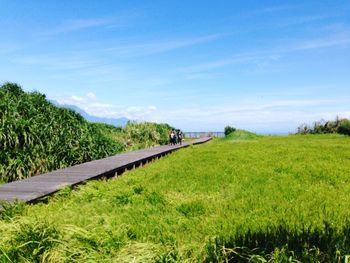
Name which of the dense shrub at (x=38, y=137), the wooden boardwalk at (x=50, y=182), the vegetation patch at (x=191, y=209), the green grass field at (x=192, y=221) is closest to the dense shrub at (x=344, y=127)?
the dense shrub at (x=38, y=137)

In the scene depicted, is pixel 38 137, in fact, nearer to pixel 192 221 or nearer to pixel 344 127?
pixel 192 221

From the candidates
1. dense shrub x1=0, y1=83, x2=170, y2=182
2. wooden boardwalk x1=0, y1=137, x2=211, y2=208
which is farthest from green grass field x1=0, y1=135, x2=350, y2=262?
dense shrub x1=0, y1=83, x2=170, y2=182

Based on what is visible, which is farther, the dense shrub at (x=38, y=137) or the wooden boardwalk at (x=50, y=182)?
the dense shrub at (x=38, y=137)

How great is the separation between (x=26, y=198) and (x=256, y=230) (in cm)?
523

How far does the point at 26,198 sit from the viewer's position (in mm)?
9117

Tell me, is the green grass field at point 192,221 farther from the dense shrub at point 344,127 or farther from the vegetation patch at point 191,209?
the dense shrub at point 344,127

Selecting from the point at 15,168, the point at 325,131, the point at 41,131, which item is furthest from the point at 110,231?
the point at 325,131

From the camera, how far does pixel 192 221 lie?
743cm

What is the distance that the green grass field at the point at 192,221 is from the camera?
5305 mm

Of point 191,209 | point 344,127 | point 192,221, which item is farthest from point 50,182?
point 344,127

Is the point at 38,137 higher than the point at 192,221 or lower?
higher

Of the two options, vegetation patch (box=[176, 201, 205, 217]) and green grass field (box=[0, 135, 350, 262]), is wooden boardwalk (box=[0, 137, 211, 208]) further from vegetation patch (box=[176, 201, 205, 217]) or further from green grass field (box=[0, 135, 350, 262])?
vegetation patch (box=[176, 201, 205, 217])

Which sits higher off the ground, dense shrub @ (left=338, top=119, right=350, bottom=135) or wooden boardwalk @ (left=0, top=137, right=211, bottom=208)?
dense shrub @ (left=338, top=119, right=350, bottom=135)

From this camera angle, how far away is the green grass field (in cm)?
530
